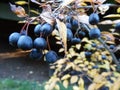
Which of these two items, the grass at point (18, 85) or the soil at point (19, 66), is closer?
the grass at point (18, 85)

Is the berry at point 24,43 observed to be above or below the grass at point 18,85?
above

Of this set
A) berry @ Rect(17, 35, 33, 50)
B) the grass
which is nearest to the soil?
the grass

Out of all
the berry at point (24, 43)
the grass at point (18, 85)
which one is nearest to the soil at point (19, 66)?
the grass at point (18, 85)

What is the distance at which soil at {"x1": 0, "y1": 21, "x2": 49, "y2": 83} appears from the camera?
4.03 metres

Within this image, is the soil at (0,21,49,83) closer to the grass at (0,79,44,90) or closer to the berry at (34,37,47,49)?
the grass at (0,79,44,90)

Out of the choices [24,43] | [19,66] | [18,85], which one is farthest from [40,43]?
[19,66]

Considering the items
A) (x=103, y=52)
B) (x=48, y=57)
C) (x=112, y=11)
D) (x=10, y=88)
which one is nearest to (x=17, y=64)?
(x=10, y=88)

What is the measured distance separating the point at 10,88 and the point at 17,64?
0.97 m

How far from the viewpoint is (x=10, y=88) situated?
11.6 feet

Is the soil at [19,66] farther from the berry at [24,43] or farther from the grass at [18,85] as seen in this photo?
the berry at [24,43]

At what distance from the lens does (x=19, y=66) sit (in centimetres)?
441

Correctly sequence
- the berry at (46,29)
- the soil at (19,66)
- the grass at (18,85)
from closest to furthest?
the berry at (46,29)
the grass at (18,85)
the soil at (19,66)

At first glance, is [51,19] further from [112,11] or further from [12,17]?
[12,17]

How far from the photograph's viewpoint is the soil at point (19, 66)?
403cm
